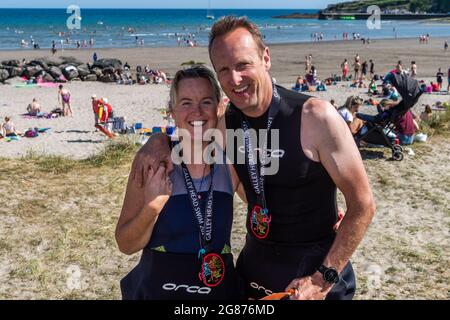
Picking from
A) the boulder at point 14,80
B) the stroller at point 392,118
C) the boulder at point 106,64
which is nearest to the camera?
the stroller at point 392,118

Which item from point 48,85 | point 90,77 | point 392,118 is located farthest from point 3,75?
point 392,118

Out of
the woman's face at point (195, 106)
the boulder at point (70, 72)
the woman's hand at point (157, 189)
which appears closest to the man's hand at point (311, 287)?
the woman's hand at point (157, 189)

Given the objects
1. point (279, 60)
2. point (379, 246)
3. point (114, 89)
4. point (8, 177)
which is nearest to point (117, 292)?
point (379, 246)

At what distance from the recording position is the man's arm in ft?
7.81

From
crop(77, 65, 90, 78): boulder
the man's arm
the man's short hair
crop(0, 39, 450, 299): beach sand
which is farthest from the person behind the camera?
crop(77, 65, 90, 78): boulder

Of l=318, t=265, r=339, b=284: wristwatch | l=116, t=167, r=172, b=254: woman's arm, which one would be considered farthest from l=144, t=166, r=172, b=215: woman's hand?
l=318, t=265, r=339, b=284: wristwatch

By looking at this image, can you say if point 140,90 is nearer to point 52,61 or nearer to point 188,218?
point 52,61

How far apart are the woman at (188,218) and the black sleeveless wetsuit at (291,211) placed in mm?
168

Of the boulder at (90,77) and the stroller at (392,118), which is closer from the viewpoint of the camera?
the stroller at (392,118)

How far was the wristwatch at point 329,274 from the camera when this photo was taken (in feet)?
8.11

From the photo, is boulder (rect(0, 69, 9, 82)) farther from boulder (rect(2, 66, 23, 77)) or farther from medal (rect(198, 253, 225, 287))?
medal (rect(198, 253, 225, 287))

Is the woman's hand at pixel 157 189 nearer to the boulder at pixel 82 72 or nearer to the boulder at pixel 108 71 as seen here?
the boulder at pixel 108 71

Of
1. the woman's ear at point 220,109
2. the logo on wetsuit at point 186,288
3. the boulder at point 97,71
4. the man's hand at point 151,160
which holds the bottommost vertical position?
the logo on wetsuit at point 186,288
